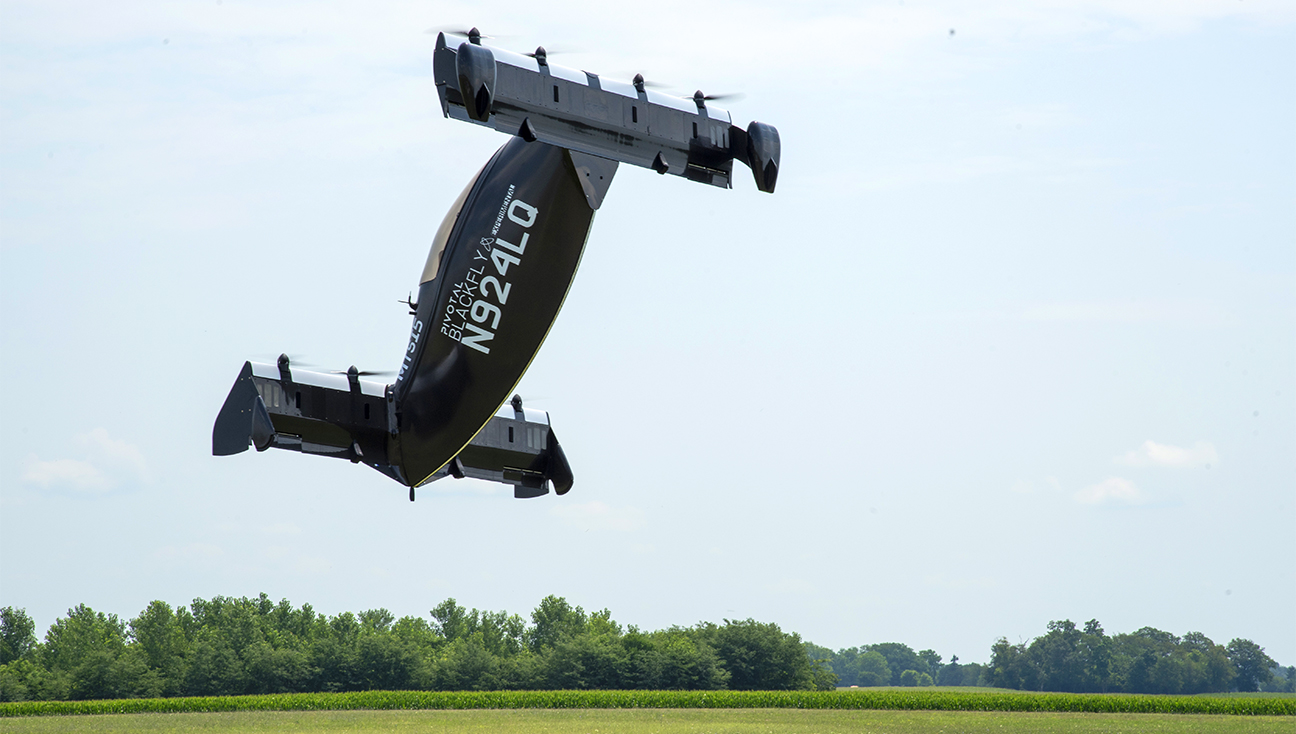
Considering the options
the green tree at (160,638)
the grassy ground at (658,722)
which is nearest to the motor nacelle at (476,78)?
the grassy ground at (658,722)

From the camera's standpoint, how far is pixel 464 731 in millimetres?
35969

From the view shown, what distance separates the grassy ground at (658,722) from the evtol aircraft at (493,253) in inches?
901

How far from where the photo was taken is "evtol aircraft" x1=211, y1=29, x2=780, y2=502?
10.7 metres

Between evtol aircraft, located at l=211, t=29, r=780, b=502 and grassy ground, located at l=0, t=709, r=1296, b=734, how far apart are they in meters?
22.9

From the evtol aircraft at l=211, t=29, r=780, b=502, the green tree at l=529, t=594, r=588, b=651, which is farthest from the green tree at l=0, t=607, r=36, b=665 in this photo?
the evtol aircraft at l=211, t=29, r=780, b=502

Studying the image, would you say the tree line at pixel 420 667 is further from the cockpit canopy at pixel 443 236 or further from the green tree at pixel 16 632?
the cockpit canopy at pixel 443 236

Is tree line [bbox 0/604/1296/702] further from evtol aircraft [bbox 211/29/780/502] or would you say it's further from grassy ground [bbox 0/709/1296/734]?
evtol aircraft [bbox 211/29/780/502]

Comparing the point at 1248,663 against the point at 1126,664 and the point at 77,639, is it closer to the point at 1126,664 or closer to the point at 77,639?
the point at 1126,664

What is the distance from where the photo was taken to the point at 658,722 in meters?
40.1

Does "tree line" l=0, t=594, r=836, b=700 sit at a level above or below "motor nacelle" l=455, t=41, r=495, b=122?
below

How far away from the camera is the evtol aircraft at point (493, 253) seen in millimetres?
10734

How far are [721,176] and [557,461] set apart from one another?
17.1ft

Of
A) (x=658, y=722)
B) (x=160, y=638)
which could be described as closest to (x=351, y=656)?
(x=160, y=638)

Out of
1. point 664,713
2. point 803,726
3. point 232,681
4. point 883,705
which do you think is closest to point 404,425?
point 803,726
